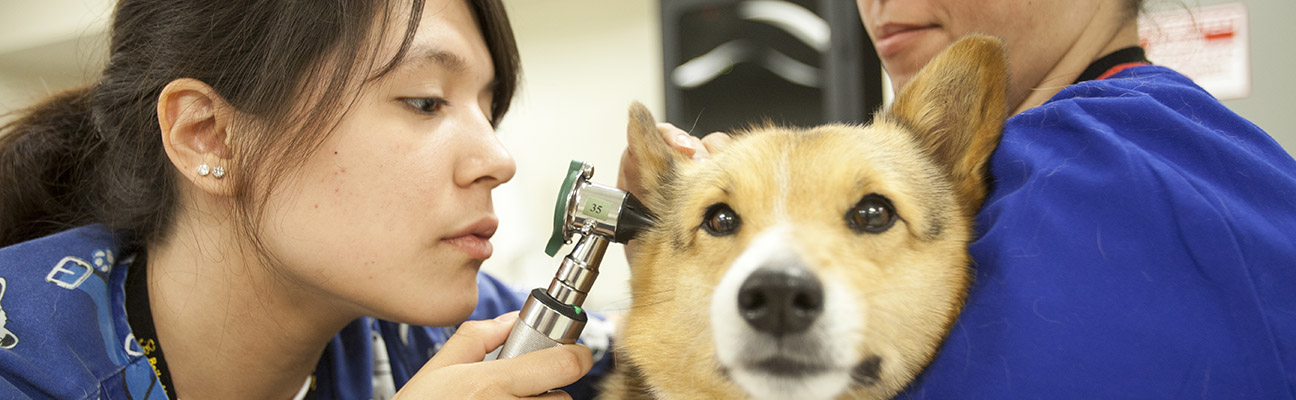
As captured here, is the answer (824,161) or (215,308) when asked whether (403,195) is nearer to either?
(215,308)

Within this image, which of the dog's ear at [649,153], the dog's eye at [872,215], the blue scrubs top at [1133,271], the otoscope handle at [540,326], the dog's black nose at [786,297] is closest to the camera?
the blue scrubs top at [1133,271]

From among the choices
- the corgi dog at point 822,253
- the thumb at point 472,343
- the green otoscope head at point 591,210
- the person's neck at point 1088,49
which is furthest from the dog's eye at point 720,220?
the person's neck at point 1088,49

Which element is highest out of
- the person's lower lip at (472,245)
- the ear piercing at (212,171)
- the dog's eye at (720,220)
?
the ear piercing at (212,171)

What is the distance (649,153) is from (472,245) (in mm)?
A: 327

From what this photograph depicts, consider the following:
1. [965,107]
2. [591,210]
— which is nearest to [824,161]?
[965,107]

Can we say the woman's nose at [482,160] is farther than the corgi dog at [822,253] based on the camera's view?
Yes

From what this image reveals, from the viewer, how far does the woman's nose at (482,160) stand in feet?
4.00

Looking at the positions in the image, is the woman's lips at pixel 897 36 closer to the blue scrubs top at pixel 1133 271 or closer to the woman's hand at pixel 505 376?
the blue scrubs top at pixel 1133 271

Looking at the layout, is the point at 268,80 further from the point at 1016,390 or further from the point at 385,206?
the point at 1016,390

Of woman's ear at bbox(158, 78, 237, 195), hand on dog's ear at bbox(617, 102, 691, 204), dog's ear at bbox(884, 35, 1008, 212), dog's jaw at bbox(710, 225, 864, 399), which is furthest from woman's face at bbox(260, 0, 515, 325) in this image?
dog's ear at bbox(884, 35, 1008, 212)

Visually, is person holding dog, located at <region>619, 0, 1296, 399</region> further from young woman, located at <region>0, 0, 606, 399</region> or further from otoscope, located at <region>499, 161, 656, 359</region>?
young woman, located at <region>0, 0, 606, 399</region>

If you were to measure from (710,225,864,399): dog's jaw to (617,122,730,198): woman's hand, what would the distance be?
42 cm

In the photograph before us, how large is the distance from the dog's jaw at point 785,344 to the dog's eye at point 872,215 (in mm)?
122

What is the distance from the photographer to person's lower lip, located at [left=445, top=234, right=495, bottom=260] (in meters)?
1.25
